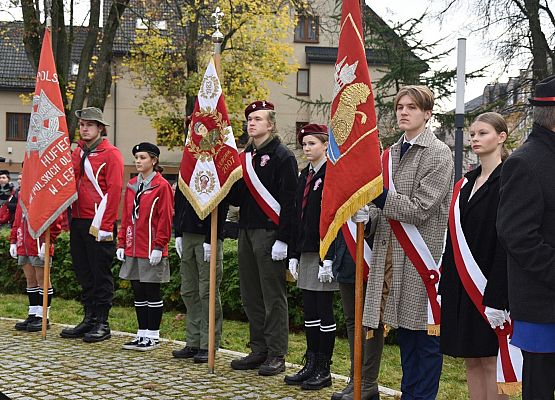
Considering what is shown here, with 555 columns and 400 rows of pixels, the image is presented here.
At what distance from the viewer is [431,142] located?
527 cm

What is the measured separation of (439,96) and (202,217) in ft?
47.4

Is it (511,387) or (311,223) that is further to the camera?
(311,223)

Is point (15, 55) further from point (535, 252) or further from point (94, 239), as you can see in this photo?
point (535, 252)

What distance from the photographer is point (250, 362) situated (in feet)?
23.5

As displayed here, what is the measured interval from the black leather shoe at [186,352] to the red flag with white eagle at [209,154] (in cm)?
138

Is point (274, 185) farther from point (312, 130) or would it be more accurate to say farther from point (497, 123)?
point (497, 123)

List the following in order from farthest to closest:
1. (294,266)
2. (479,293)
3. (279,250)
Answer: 1. (279,250)
2. (294,266)
3. (479,293)

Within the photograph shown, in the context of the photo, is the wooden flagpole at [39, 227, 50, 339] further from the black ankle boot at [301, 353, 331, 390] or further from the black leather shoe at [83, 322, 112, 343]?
the black ankle boot at [301, 353, 331, 390]

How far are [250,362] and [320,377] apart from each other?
2.93ft

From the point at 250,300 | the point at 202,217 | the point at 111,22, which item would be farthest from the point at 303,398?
the point at 111,22

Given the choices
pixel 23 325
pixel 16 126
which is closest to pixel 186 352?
pixel 23 325

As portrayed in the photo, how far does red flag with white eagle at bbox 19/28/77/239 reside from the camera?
8.45 metres

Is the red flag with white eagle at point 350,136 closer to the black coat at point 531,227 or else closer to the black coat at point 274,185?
the black coat at point 531,227

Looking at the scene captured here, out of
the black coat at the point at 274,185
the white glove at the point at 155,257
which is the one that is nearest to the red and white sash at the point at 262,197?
the black coat at the point at 274,185
